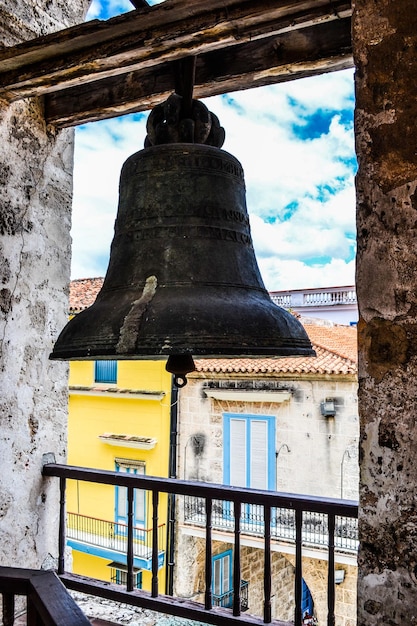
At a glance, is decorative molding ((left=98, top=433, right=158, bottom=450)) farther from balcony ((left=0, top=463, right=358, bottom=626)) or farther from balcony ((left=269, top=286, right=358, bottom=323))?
balcony ((left=0, top=463, right=358, bottom=626))

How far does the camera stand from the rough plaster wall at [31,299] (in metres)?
2.61

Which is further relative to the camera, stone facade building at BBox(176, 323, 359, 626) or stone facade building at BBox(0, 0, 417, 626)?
stone facade building at BBox(176, 323, 359, 626)

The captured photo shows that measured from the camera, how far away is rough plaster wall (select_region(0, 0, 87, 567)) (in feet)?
8.55

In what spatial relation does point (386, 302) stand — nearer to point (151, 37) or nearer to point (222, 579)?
point (151, 37)

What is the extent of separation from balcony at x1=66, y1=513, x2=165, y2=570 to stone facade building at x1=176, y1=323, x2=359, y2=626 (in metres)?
0.63

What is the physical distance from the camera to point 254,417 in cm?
978

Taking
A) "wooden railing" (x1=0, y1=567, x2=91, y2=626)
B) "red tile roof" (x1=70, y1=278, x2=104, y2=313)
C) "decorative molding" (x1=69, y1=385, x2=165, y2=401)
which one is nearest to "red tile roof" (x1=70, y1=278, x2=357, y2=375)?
"red tile roof" (x1=70, y1=278, x2=104, y2=313)

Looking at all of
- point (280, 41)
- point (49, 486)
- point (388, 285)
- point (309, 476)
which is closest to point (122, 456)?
point (309, 476)

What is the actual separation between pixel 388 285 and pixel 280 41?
143cm

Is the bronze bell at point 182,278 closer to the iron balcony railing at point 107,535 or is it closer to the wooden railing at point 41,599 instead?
the wooden railing at point 41,599

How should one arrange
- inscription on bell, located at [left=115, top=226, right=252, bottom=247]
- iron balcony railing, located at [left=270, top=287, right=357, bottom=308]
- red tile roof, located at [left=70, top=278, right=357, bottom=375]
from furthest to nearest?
iron balcony railing, located at [left=270, top=287, right=357, bottom=308] → red tile roof, located at [left=70, top=278, right=357, bottom=375] → inscription on bell, located at [left=115, top=226, right=252, bottom=247]

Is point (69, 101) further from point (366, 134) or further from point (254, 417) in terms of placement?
point (254, 417)

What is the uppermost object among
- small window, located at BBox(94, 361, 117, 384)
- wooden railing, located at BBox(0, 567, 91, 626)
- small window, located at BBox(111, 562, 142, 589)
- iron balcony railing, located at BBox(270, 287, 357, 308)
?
iron balcony railing, located at BBox(270, 287, 357, 308)

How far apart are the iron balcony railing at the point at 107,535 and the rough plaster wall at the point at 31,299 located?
8.43 metres
